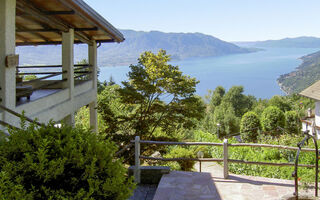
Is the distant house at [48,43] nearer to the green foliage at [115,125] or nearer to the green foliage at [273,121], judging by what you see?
the green foliage at [115,125]

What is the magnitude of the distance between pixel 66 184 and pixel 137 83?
9613mm

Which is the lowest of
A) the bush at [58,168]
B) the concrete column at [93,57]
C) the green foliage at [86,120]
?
the green foliage at [86,120]

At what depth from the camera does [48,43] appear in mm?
10523

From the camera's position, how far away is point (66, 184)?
269 cm

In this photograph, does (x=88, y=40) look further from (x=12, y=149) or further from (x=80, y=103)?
(x=12, y=149)

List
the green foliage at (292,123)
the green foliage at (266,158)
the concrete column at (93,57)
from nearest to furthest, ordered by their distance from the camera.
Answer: the green foliage at (266,158) < the concrete column at (93,57) < the green foliage at (292,123)

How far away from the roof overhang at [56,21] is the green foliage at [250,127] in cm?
1790

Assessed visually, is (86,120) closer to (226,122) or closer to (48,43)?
(48,43)

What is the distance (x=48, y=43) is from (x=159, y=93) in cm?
459

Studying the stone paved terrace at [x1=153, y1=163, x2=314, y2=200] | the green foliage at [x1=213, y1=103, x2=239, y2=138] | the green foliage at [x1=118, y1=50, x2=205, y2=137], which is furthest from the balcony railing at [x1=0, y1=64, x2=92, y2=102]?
the green foliage at [x1=213, y1=103, x2=239, y2=138]

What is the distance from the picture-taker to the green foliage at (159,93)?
39.4 feet

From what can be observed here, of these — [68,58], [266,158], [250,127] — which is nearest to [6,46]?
[68,58]

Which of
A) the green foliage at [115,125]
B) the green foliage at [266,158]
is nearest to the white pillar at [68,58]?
the green foliage at [115,125]

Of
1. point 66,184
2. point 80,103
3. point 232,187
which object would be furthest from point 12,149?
point 80,103
